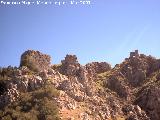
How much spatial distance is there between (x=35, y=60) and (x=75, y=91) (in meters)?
26.4

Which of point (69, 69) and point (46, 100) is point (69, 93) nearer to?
point (46, 100)

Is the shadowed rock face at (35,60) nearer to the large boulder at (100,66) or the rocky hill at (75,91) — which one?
the rocky hill at (75,91)

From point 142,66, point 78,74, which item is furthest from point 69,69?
point 142,66

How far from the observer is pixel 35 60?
142m

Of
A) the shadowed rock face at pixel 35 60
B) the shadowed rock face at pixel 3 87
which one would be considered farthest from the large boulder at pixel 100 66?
the shadowed rock face at pixel 3 87

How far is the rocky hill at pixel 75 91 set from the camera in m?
110

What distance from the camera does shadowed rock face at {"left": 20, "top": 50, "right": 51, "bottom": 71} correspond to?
138875 millimetres

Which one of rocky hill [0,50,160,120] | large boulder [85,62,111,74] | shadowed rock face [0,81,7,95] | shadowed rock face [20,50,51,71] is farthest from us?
large boulder [85,62,111,74]

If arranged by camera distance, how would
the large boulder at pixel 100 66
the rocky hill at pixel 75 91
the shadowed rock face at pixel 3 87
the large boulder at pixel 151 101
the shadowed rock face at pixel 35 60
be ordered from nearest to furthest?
the rocky hill at pixel 75 91
the shadowed rock face at pixel 3 87
the large boulder at pixel 151 101
the shadowed rock face at pixel 35 60
the large boulder at pixel 100 66

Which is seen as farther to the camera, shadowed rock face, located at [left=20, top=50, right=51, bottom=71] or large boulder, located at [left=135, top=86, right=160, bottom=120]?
shadowed rock face, located at [left=20, top=50, right=51, bottom=71]

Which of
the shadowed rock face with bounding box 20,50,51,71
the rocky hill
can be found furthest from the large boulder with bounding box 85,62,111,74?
the shadowed rock face with bounding box 20,50,51,71

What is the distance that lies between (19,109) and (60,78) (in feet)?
73.9

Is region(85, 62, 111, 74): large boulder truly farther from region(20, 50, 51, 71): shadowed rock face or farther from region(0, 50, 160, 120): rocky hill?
region(20, 50, 51, 71): shadowed rock face

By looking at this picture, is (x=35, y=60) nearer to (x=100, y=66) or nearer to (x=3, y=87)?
(x=3, y=87)
